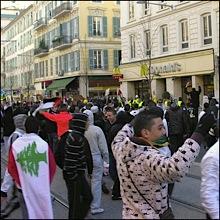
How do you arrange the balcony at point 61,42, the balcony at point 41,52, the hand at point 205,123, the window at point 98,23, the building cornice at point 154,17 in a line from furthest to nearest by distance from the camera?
the balcony at point 41,52 → the balcony at point 61,42 → the window at point 98,23 → the building cornice at point 154,17 → the hand at point 205,123

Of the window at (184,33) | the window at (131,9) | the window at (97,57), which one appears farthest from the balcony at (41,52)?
the window at (184,33)

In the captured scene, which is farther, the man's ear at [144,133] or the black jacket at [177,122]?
the black jacket at [177,122]

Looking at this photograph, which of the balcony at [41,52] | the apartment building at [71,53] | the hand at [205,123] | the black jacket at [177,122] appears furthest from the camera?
the balcony at [41,52]

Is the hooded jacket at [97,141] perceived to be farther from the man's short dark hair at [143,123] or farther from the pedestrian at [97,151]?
the man's short dark hair at [143,123]

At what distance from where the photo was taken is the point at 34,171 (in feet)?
13.6

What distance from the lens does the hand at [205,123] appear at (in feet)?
10.2

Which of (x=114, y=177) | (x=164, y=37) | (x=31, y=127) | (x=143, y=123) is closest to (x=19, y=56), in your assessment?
(x=114, y=177)

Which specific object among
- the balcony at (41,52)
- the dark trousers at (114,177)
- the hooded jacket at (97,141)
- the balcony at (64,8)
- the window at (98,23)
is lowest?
the dark trousers at (114,177)

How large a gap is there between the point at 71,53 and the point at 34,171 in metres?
28.4

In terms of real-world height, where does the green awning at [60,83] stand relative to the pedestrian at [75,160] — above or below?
above

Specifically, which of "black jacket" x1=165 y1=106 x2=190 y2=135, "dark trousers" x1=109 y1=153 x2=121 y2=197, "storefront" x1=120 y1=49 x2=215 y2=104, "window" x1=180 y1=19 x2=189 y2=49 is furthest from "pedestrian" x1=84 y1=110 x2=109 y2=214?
"black jacket" x1=165 y1=106 x2=190 y2=135

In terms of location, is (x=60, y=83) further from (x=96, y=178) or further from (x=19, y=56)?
(x=96, y=178)

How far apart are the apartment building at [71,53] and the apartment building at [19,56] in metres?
1.21

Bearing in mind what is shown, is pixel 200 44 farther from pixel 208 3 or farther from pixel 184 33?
pixel 208 3
